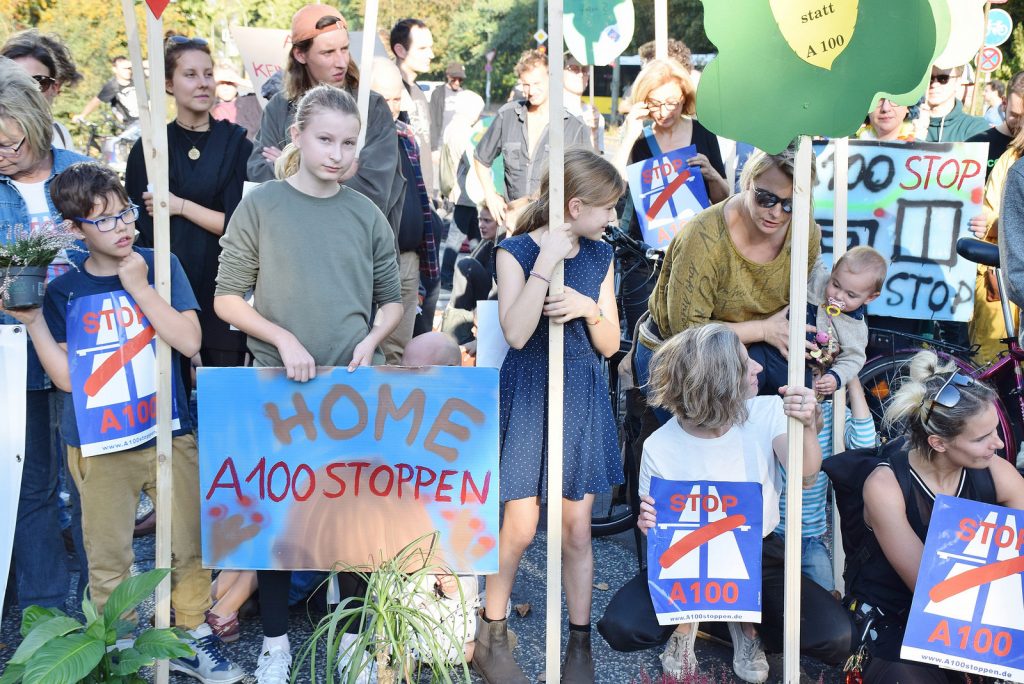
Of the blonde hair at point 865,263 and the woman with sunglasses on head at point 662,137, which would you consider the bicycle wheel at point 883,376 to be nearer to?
the blonde hair at point 865,263

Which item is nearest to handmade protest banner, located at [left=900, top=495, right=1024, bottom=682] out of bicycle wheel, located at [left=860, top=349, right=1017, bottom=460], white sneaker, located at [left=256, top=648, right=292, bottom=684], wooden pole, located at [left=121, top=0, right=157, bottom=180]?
bicycle wheel, located at [left=860, top=349, right=1017, bottom=460]

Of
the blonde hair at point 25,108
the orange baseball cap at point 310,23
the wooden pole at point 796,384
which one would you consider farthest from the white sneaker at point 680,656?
the blonde hair at point 25,108

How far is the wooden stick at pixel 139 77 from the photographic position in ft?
9.53

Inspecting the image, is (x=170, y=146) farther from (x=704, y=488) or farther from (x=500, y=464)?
(x=704, y=488)

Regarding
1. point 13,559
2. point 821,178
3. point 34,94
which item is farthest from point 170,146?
point 821,178

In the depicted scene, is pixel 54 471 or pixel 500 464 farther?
pixel 54 471

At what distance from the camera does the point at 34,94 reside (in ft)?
11.2

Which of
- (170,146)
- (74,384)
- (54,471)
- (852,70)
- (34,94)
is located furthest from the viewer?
(170,146)

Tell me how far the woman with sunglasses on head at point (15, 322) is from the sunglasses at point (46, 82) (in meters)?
0.95

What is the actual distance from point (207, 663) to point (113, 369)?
99 centimetres

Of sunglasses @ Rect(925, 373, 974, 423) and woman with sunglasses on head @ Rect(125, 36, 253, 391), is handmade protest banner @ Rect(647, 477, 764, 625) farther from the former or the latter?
woman with sunglasses on head @ Rect(125, 36, 253, 391)

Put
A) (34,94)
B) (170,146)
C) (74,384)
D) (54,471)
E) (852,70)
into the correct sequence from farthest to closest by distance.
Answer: (170,146)
(54,471)
(34,94)
(74,384)
(852,70)

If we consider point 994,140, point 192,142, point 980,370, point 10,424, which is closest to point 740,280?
→ point 980,370

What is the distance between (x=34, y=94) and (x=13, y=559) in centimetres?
158
